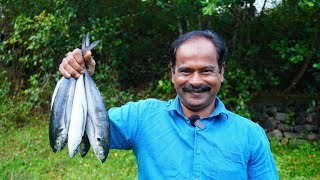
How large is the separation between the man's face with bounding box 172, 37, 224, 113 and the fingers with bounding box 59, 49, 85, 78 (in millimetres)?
437

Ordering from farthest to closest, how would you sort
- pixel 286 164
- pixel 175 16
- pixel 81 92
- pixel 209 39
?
pixel 175 16 → pixel 286 164 → pixel 81 92 → pixel 209 39

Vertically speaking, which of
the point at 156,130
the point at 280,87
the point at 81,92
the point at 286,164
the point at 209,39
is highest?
the point at 209,39

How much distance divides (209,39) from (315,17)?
518cm

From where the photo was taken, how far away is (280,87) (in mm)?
7523

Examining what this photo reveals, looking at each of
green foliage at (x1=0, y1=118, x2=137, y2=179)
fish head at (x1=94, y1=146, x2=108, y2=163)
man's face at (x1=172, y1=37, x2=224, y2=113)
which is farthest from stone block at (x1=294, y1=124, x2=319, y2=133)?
fish head at (x1=94, y1=146, x2=108, y2=163)

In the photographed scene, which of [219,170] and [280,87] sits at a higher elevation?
[219,170]

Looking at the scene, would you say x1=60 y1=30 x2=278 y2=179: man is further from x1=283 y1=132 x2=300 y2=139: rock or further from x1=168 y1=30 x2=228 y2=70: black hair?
x1=283 y1=132 x2=300 y2=139: rock

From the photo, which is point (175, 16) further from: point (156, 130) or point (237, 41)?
point (156, 130)

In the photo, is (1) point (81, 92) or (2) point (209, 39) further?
(1) point (81, 92)

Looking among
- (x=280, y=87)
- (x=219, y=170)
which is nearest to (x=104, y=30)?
(x=280, y=87)

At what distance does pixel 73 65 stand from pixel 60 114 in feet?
0.85

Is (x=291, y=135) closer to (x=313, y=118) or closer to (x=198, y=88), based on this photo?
(x=313, y=118)

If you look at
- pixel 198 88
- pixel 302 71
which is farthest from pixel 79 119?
pixel 302 71

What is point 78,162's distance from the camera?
5.96 meters
